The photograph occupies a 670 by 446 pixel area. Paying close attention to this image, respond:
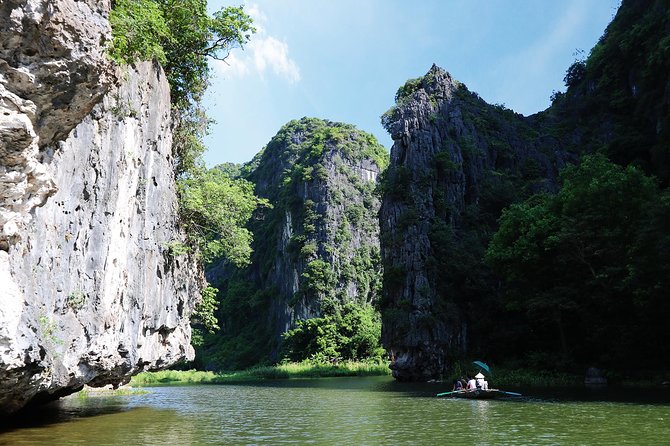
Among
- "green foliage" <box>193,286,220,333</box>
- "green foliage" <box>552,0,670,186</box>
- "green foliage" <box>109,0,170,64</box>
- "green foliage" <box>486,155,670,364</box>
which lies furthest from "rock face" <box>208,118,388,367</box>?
"green foliage" <box>109,0,170,64</box>

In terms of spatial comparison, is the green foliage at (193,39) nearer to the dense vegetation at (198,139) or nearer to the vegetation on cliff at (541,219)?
the dense vegetation at (198,139)

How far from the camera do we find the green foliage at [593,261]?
2633 cm

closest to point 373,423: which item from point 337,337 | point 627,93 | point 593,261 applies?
point 593,261

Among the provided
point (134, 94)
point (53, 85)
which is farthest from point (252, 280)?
point (53, 85)

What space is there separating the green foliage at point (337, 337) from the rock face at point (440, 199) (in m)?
20.9

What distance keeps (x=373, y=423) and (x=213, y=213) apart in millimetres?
11984

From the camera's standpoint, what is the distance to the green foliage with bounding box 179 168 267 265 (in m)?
23.8

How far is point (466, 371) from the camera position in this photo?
4169 cm

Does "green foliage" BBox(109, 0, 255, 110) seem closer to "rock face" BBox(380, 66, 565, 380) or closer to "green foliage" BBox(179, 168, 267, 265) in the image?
"green foliage" BBox(179, 168, 267, 265)

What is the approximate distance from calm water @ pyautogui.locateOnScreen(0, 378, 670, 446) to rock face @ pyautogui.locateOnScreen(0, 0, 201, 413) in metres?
1.75

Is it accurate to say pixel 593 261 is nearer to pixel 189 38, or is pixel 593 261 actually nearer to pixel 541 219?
pixel 541 219

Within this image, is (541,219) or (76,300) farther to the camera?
(541,219)

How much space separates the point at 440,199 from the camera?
51875 mm

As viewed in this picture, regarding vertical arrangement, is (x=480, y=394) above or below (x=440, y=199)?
below
